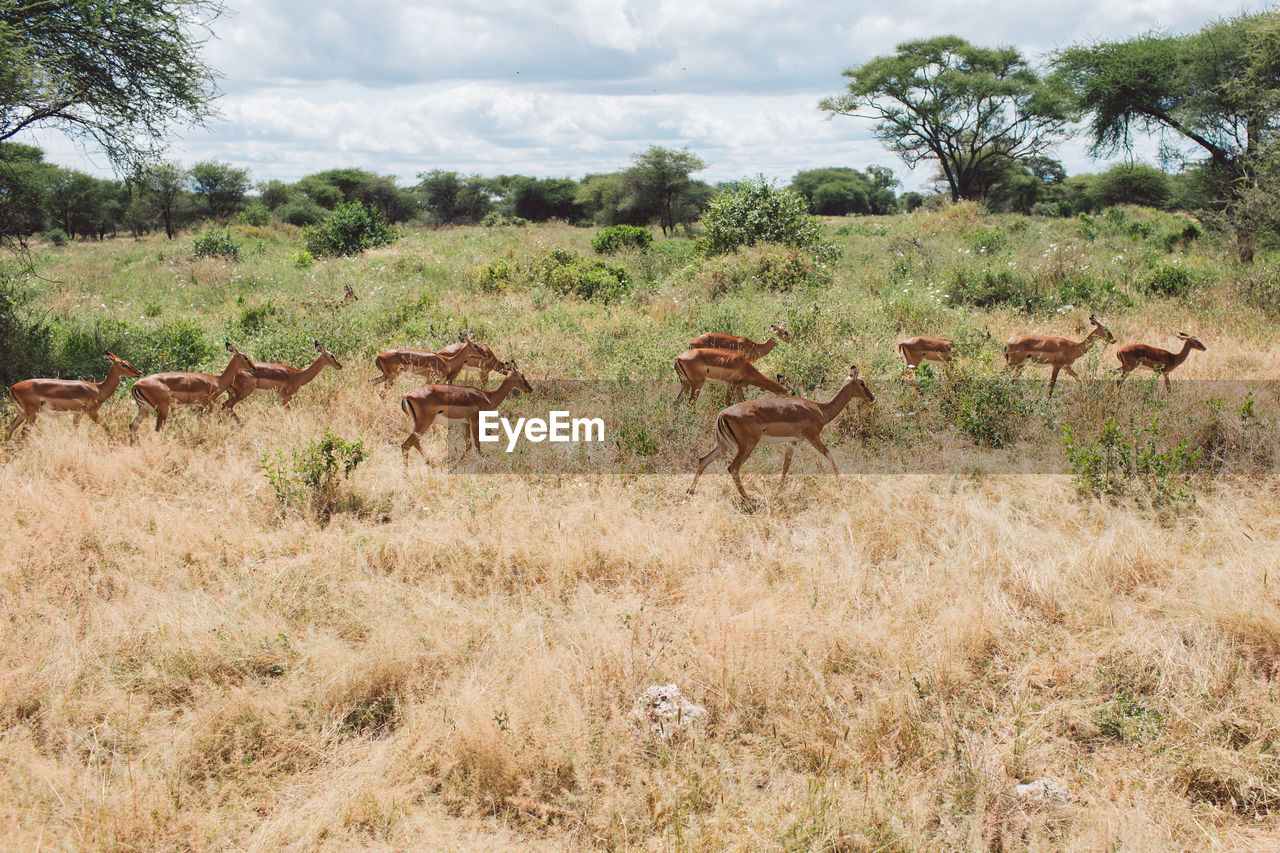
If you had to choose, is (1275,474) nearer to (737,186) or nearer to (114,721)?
(114,721)

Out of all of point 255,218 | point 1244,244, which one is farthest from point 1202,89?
point 255,218

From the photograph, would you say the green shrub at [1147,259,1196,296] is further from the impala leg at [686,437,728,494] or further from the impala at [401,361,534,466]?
the impala at [401,361,534,466]

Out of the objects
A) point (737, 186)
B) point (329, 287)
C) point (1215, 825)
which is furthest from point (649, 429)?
point (737, 186)

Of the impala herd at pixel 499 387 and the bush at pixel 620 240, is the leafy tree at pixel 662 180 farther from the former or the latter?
the impala herd at pixel 499 387

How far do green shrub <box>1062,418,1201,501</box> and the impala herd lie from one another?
184 cm

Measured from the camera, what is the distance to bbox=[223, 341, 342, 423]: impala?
322 inches

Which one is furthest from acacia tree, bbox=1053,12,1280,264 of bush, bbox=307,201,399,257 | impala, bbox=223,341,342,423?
bush, bbox=307,201,399,257

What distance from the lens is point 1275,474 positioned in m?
Result: 6.42

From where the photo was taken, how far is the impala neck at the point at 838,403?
7152mm

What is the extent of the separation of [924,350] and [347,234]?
1953 cm

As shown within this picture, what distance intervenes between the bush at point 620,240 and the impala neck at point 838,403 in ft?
47.5

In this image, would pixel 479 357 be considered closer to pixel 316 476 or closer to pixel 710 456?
pixel 316 476

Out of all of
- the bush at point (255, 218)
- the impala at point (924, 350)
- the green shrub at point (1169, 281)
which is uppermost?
the bush at point (255, 218)

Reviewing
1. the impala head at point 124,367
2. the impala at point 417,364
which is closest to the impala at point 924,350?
the impala at point 417,364
